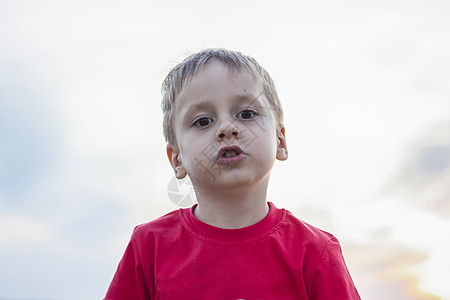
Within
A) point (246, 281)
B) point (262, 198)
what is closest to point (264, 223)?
point (262, 198)

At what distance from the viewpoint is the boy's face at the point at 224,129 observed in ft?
6.15

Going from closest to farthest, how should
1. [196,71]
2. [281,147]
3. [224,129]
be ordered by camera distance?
[224,129], [196,71], [281,147]

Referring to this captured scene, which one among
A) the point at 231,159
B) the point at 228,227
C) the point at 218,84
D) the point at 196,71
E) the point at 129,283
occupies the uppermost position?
the point at 196,71

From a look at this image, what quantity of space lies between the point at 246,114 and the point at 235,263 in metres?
0.68

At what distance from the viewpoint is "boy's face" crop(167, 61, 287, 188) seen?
187 centimetres

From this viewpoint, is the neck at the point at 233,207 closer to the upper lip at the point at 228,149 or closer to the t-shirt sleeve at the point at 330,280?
the upper lip at the point at 228,149

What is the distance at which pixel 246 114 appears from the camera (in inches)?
77.2

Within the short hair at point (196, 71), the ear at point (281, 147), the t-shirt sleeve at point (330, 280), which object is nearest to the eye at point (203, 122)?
the short hair at point (196, 71)

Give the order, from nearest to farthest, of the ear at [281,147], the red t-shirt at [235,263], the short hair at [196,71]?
the red t-shirt at [235,263] < the short hair at [196,71] < the ear at [281,147]

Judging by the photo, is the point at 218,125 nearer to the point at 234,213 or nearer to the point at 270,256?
the point at 234,213

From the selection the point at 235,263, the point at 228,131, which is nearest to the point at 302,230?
the point at 235,263

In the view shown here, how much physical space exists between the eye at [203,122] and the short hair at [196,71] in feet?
0.74

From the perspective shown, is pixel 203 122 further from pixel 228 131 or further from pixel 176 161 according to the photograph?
pixel 176 161

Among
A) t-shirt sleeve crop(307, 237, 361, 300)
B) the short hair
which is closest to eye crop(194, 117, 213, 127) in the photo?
the short hair
